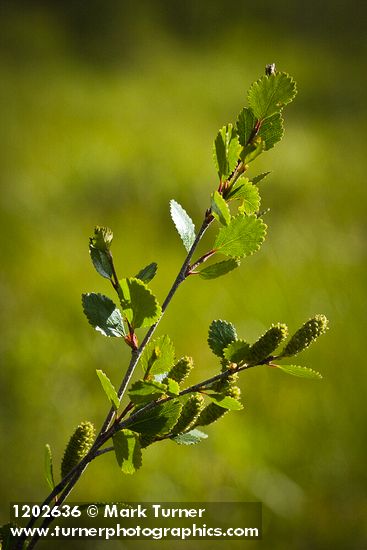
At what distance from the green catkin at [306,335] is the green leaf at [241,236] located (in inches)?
2.6

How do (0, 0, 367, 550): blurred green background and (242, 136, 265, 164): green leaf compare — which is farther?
(0, 0, 367, 550): blurred green background

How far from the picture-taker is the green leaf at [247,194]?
20.6 inches

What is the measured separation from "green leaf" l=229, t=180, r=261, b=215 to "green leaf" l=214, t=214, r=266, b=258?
0.02 meters

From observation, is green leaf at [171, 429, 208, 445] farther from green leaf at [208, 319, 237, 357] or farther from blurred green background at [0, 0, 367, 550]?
blurred green background at [0, 0, 367, 550]

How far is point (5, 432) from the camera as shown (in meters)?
1.82

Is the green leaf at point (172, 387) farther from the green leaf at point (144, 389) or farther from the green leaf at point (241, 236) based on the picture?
the green leaf at point (241, 236)

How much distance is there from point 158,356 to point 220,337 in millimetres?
48

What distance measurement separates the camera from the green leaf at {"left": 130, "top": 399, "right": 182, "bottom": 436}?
503mm

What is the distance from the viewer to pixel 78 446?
532mm

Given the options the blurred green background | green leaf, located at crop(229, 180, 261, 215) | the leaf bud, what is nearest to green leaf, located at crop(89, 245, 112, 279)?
the leaf bud

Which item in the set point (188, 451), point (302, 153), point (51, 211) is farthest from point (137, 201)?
point (188, 451)

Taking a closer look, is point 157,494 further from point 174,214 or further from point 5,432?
point 174,214

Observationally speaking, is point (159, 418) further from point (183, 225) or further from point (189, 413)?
point (183, 225)

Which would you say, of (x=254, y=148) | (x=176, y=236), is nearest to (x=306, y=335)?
(x=254, y=148)
